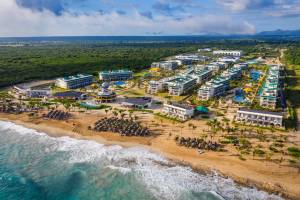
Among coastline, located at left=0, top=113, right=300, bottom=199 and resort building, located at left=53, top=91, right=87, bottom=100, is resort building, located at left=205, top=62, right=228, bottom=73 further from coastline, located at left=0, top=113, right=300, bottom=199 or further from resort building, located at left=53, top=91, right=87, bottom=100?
coastline, located at left=0, top=113, right=300, bottom=199

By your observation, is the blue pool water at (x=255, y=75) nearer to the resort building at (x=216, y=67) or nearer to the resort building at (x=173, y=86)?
the resort building at (x=216, y=67)

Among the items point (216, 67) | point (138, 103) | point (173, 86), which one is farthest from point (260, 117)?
point (216, 67)

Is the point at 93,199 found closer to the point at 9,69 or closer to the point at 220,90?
the point at 220,90

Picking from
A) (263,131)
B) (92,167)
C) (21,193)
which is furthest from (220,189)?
(21,193)

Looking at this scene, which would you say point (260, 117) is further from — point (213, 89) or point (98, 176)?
point (98, 176)

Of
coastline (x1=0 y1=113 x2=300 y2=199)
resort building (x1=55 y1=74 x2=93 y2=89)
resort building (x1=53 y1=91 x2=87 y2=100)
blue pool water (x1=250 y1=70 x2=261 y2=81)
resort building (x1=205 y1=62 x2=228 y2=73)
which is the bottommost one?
coastline (x1=0 y1=113 x2=300 y2=199)

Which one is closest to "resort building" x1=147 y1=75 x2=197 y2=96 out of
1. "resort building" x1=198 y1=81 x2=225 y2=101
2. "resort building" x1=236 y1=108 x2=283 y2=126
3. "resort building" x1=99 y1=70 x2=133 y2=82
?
"resort building" x1=198 y1=81 x2=225 y2=101

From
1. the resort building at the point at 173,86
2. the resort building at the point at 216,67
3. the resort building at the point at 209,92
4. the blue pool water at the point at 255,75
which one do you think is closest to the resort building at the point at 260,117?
the resort building at the point at 209,92
